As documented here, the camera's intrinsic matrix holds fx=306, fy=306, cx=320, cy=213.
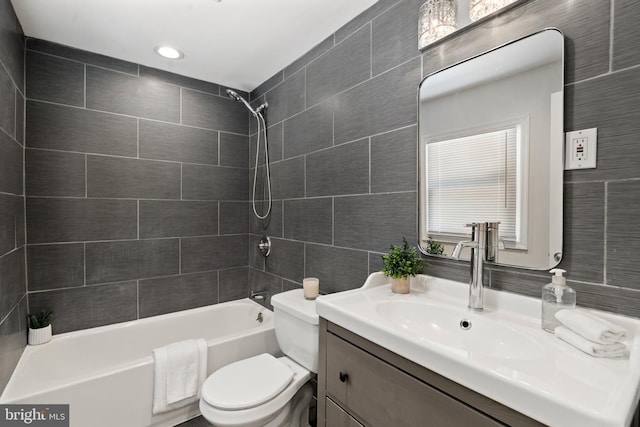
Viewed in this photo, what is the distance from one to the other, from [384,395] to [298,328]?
70 cm

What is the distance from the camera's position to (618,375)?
0.67 meters

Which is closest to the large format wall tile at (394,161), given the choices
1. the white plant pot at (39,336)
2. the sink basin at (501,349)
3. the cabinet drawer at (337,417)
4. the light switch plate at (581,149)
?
the sink basin at (501,349)

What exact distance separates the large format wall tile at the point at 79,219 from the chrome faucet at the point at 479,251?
230 cm

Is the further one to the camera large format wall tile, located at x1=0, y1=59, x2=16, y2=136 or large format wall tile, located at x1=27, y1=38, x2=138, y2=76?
large format wall tile, located at x1=27, y1=38, x2=138, y2=76

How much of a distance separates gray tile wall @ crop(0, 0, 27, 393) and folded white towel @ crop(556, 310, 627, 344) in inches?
88.5

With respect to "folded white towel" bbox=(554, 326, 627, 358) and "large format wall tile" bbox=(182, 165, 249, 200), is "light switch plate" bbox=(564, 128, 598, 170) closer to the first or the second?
"folded white towel" bbox=(554, 326, 627, 358)

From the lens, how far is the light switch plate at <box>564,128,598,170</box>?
0.93 metres

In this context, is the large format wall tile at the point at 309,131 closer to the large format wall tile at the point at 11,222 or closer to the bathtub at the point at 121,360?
the bathtub at the point at 121,360

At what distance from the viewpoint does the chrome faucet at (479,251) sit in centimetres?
113

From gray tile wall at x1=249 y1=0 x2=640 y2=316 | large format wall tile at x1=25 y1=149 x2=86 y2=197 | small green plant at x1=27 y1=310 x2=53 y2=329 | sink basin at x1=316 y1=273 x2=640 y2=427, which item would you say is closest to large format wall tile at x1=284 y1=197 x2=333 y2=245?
gray tile wall at x1=249 y1=0 x2=640 y2=316

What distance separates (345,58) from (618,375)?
5.91 ft

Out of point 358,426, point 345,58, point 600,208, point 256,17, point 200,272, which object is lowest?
point 358,426

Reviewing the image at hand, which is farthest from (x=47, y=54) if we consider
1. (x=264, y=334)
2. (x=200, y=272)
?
(x=264, y=334)

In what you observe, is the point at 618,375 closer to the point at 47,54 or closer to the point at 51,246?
the point at 51,246
